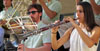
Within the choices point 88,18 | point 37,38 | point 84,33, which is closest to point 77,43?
point 84,33

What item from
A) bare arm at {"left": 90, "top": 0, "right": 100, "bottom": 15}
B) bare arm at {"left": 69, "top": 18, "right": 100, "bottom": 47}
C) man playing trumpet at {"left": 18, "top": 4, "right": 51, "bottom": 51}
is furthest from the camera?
bare arm at {"left": 90, "top": 0, "right": 100, "bottom": 15}

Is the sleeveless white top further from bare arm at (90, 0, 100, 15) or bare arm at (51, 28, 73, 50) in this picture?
bare arm at (90, 0, 100, 15)

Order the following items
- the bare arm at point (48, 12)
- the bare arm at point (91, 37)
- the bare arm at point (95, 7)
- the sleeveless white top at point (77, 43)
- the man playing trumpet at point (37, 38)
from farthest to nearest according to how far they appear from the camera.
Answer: the bare arm at point (48, 12), the bare arm at point (95, 7), the man playing trumpet at point (37, 38), the sleeveless white top at point (77, 43), the bare arm at point (91, 37)

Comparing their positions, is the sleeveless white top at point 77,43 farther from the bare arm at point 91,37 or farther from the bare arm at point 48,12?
the bare arm at point 48,12

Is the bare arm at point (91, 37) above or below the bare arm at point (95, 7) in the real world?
below

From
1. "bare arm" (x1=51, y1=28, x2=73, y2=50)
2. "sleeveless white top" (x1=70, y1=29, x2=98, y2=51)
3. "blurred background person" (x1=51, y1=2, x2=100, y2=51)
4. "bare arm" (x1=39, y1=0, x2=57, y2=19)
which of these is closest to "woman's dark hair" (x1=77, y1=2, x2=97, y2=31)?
"blurred background person" (x1=51, y1=2, x2=100, y2=51)

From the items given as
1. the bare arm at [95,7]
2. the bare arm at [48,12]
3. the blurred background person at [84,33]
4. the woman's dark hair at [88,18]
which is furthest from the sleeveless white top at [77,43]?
the bare arm at [48,12]

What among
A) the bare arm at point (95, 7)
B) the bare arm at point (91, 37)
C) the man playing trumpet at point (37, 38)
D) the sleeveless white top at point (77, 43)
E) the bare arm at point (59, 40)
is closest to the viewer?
the bare arm at point (91, 37)

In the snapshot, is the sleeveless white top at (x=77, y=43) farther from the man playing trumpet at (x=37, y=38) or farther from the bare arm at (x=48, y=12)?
the bare arm at (x=48, y=12)

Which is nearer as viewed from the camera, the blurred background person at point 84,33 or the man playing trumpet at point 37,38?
the blurred background person at point 84,33

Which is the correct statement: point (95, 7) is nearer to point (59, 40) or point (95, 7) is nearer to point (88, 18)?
point (88, 18)

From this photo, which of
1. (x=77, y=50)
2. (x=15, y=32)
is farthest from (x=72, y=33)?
(x=15, y=32)

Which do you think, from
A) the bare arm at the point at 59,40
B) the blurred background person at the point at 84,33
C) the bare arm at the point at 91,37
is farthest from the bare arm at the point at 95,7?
the bare arm at the point at 91,37

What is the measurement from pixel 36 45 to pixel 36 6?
589 mm
